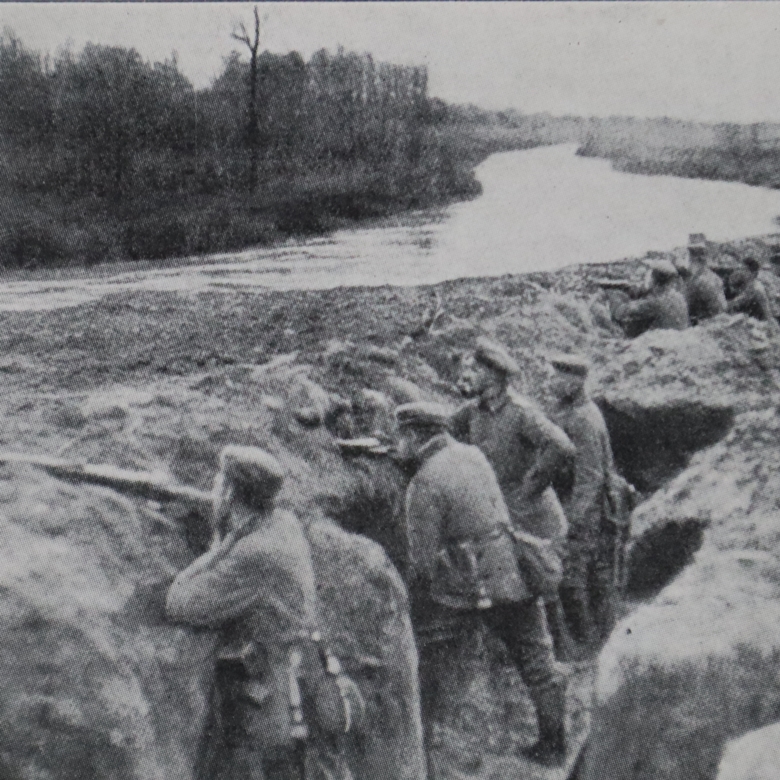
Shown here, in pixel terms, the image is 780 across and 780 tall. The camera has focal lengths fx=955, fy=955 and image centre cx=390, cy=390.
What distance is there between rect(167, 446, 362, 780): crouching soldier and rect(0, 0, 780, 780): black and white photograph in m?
0.01

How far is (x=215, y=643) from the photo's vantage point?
9.33 ft

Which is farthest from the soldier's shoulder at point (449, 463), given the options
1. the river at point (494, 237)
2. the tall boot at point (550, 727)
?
the river at point (494, 237)

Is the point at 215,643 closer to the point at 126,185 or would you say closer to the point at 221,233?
the point at 126,185

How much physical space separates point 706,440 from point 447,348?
1.70 meters

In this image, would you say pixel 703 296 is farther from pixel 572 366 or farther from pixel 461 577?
pixel 461 577

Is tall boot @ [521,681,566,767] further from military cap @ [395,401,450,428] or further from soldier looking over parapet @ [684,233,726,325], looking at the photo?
soldier looking over parapet @ [684,233,726,325]

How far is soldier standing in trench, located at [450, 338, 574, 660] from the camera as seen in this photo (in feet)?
13.8

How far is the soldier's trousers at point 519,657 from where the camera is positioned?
12.9ft

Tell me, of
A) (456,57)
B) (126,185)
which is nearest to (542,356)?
(456,57)

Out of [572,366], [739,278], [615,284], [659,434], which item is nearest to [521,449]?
[572,366]

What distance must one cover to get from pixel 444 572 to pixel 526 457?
2.62ft

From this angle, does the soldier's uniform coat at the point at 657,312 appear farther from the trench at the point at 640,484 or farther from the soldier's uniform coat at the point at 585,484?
the soldier's uniform coat at the point at 585,484

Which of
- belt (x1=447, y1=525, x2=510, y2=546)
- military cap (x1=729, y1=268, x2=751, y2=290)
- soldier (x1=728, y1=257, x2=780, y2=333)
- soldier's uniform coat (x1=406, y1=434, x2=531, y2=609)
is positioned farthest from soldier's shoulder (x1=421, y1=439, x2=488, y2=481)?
military cap (x1=729, y1=268, x2=751, y2=290)

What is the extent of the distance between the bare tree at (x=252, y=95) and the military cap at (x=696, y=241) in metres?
3.66
